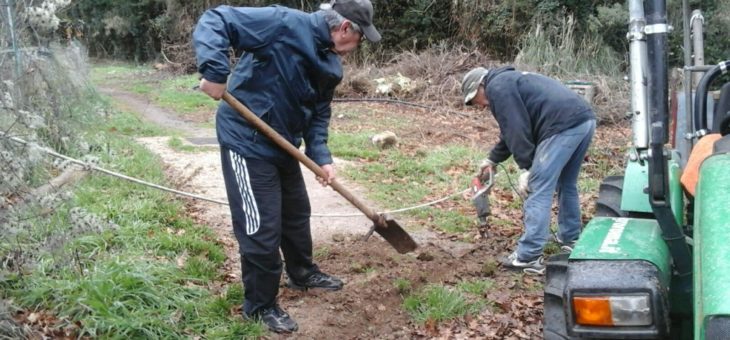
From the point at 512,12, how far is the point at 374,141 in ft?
31.0

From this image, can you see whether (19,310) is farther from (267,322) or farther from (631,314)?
(631,314)

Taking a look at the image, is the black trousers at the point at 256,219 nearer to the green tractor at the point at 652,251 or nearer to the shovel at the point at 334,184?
the shovel at the point at 334,184

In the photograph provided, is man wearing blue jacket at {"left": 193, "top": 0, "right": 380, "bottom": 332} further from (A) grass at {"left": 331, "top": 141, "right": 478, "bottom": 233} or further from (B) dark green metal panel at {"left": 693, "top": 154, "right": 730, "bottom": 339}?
(A) grass at {"left": 331, "top": 141, "right": 478, "bottom": 233}

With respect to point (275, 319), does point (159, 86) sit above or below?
above

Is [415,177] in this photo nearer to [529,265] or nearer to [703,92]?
[529,265]

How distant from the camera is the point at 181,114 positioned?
14.7 metres

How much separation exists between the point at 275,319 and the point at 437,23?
17.3 metres

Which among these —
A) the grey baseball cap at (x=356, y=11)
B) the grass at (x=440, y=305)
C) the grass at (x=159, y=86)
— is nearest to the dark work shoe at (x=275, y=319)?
the grass at (x=440, y=305)

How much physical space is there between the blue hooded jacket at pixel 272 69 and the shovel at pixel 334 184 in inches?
3.9

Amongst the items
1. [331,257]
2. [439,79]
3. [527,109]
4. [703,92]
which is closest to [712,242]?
[703,92]

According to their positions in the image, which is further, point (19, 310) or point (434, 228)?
point (434, 228)

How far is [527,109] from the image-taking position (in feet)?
17.0

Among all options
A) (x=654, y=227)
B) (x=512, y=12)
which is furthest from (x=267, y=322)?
(x=512, y=12)

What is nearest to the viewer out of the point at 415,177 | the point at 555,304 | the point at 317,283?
the point at 555,304
